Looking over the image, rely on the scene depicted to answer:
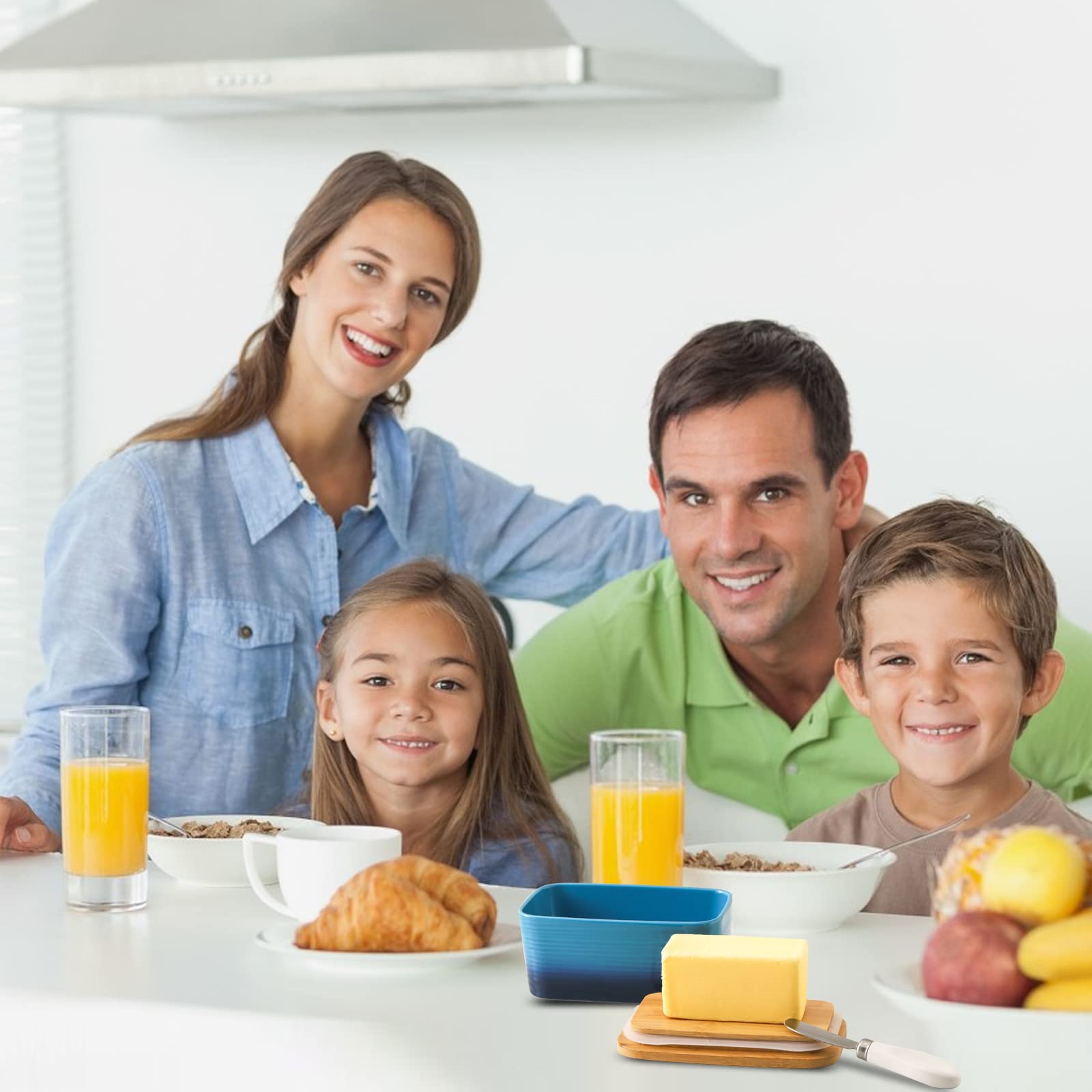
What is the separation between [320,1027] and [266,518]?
125 cm

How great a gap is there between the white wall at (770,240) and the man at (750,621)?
3.06 ft

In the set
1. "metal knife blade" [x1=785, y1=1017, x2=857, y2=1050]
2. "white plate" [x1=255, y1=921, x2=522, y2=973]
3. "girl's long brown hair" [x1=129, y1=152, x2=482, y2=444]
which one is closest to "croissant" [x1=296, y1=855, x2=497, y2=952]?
"white plate" [x1=255, y1=921, x2=522, y2=973]

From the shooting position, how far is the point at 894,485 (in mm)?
3199

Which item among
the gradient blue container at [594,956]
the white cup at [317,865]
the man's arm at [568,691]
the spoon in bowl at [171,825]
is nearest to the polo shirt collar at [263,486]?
the man's arm at [568,691]

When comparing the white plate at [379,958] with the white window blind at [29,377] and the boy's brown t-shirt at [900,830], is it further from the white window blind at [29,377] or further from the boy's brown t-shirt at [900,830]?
the white window blind at [29,377]

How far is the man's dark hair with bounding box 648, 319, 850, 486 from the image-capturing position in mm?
2148

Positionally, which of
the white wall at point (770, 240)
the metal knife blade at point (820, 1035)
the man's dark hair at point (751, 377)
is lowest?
the metal knife blade at point (820, 1035)

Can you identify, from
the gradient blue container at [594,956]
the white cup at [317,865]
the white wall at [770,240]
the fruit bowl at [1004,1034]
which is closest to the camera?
the fruit bowl at [1004,1034]

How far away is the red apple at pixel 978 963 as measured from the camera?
0.90 m

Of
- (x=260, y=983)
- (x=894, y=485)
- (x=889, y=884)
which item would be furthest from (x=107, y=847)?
(x=894, y=485)

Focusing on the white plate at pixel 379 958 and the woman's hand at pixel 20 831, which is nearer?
the white plate at pixel 379 958

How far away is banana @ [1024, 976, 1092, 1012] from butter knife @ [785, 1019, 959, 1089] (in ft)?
0.22

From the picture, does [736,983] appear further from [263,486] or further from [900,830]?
[263,486]

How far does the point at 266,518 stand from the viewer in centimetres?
225
